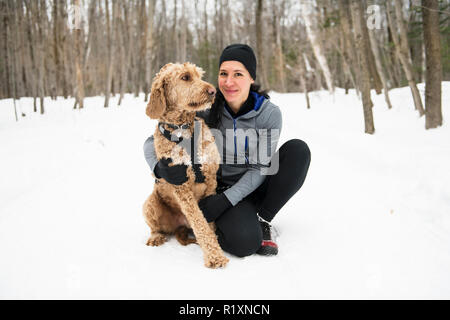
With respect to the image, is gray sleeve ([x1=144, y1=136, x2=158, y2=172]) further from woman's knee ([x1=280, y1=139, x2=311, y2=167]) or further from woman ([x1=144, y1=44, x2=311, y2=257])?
woman's knee ([x1=280, y1=139, x2=311, y2=167])

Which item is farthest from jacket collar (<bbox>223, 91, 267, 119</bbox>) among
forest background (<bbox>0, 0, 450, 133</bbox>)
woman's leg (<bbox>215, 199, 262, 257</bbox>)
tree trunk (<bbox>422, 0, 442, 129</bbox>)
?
tree trunk (<bbox>422, 0, 442, 129</bbox>)

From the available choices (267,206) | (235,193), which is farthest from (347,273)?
(235,193)

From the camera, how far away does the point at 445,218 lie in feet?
7.63

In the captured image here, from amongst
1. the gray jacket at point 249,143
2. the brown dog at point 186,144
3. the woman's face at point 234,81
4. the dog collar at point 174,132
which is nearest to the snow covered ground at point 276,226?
the brown dog at point 186,144

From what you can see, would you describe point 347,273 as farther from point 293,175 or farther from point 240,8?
point 240,8

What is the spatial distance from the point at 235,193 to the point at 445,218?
1774 mm

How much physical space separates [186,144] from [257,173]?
2.06ft

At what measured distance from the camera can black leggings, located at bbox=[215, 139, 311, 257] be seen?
2045 millimetres

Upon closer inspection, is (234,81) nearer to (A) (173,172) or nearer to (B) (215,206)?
(A) (173,172)

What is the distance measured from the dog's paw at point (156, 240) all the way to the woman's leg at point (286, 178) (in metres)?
0.84

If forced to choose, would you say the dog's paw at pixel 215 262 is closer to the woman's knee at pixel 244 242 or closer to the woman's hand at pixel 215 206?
the woman's knee at pixel 244 242

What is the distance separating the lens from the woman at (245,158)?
217cm

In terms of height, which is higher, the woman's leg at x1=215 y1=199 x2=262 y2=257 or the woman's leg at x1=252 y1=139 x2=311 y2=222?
the woman's leg at x1=252 y1=139 x2=311 y2=222

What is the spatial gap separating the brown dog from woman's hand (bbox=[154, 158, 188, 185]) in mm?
43
